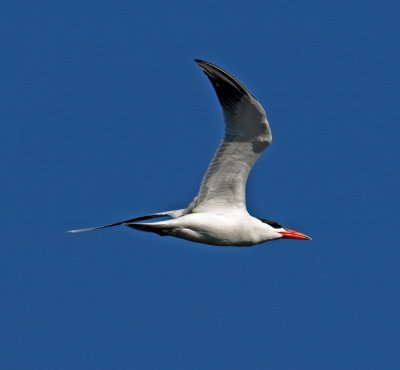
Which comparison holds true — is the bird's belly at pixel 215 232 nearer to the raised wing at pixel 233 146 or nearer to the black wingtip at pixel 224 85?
the raised wing at pixel 233 146

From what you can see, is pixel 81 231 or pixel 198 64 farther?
pixel 81 231

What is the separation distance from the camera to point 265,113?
14.1m

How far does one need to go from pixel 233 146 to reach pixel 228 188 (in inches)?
29.3

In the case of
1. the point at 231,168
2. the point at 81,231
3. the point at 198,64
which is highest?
the point at 198,64

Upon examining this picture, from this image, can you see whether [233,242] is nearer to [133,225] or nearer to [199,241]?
[199,241]

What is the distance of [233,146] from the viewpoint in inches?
567

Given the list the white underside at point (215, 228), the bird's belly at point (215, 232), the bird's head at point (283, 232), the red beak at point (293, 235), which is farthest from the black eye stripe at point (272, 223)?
the bird's belly at point (215, 232)

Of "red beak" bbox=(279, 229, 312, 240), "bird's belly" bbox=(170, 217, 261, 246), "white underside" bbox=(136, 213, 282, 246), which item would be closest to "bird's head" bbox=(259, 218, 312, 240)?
"red beak" bbox=(279, 229, 312, 240)

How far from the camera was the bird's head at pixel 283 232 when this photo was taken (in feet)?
51.1

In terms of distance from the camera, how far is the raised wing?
13.9 metres

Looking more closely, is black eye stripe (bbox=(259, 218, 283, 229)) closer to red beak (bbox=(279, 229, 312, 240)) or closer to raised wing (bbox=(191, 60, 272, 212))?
red beak (bbox=(279, 229, 312, 240))

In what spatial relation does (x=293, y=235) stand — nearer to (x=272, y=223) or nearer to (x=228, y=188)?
(x=272, y=223)

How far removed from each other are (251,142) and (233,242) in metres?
1.51

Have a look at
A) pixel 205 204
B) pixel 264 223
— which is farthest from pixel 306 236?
pixel 205 204
